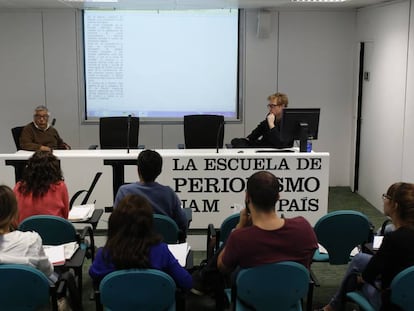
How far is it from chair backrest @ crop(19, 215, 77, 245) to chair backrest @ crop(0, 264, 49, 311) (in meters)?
0.76

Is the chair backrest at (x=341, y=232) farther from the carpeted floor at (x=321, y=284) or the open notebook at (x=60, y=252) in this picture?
the open notebook at (x=60, y=252)

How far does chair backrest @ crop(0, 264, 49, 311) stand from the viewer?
2.69 metres

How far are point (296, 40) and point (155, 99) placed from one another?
2.14 metres

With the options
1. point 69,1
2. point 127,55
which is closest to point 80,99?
point 127,55

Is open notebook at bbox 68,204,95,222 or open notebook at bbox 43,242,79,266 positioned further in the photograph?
open notebook at bbox 68,204,95,222

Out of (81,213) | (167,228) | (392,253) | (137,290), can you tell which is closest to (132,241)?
(137,290)

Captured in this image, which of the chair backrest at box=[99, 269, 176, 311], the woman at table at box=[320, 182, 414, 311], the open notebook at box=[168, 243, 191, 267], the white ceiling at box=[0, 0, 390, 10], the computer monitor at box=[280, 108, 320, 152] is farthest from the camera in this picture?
the white ceiling at box=[0, 0, 390, 10]

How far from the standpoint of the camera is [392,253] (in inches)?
111

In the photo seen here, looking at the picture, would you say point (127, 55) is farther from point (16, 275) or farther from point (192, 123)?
point (16, 275)

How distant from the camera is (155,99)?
785cm

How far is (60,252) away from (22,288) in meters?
0.57

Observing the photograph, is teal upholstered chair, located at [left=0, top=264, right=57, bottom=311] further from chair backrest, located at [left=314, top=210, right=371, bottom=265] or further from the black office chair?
the black office chair

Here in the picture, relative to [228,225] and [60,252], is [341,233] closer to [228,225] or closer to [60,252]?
[228,225]

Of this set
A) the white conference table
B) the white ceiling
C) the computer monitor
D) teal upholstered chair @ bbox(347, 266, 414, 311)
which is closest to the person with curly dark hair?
the white conference table
